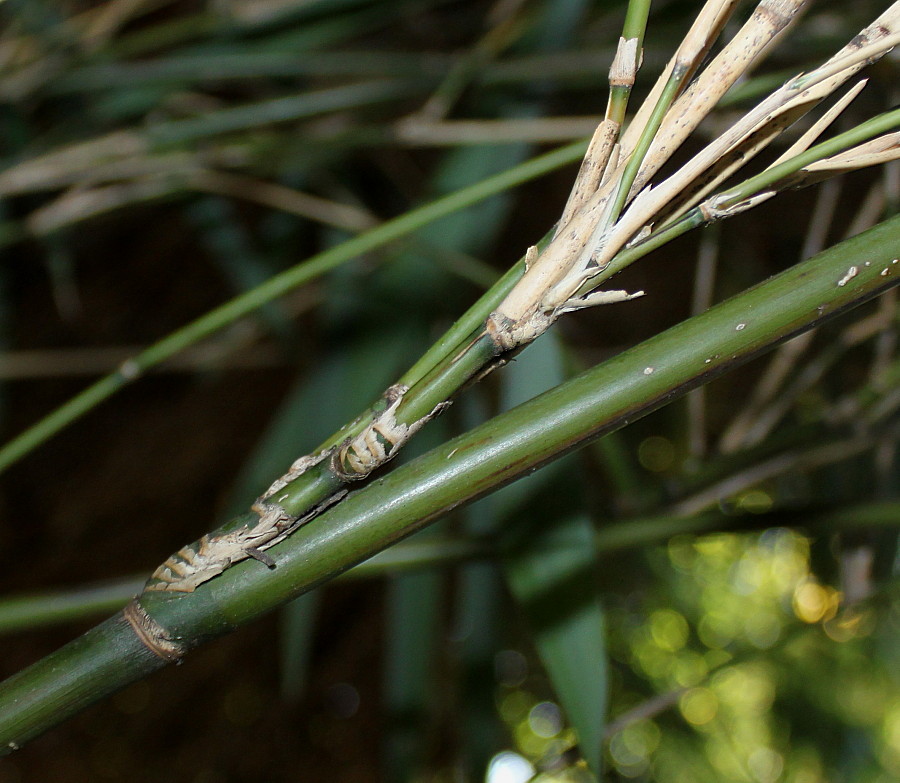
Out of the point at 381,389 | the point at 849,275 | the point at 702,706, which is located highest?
the point at 381,389

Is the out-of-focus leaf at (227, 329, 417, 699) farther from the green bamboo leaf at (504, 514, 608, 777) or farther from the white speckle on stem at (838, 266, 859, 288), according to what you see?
the white speckle on stem at (838, 266, 859, 288)

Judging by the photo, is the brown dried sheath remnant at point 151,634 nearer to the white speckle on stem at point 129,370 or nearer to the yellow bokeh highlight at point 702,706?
the white speckle on stem at point 129,370

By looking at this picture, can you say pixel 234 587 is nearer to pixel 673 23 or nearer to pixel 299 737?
pixel 673 23

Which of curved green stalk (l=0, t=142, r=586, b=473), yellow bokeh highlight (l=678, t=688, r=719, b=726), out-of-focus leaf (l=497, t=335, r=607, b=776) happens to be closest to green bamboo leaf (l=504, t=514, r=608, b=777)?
out-of-focus leaf (l=497, t=335, r=607, b=776)

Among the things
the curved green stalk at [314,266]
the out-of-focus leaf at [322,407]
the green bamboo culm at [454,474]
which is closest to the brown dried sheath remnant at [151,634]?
the green bamboo culm at [454,474]

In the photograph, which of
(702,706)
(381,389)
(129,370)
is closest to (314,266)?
(129,370)

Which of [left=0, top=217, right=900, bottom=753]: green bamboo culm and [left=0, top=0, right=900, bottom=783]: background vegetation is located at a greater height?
[left=0, top=0, right=900, bottom=783]: background vegetation

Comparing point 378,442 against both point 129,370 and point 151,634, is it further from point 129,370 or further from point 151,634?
point 129,370
